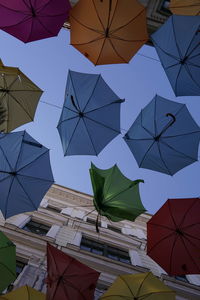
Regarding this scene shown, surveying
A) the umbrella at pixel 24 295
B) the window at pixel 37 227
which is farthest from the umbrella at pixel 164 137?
the window at pixel 37 227

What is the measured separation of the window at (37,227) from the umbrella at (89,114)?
599cm

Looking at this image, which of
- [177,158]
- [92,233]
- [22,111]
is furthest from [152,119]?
[92,233]

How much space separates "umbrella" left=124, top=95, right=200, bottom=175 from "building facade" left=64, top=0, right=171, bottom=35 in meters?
7.05

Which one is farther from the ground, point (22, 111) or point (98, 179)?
point (22, 111)

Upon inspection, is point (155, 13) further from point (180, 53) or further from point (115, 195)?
point (115, 195)

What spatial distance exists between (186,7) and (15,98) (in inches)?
250

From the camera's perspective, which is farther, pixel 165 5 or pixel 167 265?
pixel 165 5

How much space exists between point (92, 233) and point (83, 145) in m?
7.08

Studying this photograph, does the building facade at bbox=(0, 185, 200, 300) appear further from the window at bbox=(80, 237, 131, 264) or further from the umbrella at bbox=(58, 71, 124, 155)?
the umbrella at bbox=(58, 71, 124, 155)

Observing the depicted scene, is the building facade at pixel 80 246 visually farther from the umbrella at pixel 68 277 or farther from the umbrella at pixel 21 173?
the umbrella at pixel 68 277

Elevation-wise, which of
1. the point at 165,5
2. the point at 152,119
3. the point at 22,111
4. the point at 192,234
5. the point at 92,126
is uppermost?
the point at 165,5

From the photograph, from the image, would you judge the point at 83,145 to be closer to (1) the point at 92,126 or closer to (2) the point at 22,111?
(1) the point at 92,126

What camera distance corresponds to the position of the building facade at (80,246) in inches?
372

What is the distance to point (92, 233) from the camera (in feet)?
46.8
